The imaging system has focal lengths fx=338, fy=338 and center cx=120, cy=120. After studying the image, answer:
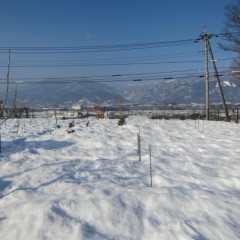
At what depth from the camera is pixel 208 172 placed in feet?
20.6

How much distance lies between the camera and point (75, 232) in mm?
3752

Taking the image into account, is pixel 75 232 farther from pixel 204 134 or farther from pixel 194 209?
pixel 204 134

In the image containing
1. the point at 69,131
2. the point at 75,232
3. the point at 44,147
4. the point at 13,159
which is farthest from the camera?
the point at 69,131

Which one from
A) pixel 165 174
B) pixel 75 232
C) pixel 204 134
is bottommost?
pixel 75 232

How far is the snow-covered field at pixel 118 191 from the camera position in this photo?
385 centimetres

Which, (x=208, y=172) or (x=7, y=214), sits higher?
(x=208, y=172)

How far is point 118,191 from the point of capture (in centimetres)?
502

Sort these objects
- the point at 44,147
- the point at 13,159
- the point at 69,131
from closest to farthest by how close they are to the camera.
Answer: the point at 13,159 < the point at 44,147 < the point at 69,131

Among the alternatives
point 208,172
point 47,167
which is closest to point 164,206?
point 208,172

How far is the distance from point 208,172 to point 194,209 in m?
2.06

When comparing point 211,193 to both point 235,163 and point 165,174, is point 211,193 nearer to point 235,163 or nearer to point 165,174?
point 165,174

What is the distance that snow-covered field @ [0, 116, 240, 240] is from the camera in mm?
3850

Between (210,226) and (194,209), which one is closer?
(210,226)

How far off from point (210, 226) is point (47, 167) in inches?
150
